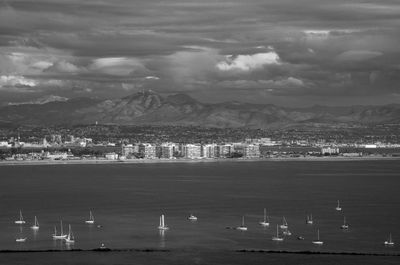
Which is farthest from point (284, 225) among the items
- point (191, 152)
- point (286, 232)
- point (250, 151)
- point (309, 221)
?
point (250, 151)

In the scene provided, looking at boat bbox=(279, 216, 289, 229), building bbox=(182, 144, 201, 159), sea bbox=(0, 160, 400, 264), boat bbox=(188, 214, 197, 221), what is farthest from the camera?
building bbox=(182, 144, 201, 159)

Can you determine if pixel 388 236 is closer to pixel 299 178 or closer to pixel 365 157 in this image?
pixel 299 178

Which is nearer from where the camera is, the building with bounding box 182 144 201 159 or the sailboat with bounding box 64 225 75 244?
the sailboat with bounding box 64 225 75 244

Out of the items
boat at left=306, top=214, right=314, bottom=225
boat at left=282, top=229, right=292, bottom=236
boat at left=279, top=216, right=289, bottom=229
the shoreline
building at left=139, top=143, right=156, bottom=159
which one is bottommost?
boat at left=282, top=229, right=292, bottom=236

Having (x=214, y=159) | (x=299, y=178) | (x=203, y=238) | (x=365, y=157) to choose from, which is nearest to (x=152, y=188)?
(x=299, y=178)

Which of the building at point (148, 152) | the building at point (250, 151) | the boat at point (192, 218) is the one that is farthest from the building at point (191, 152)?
the boat at point (192, 218)

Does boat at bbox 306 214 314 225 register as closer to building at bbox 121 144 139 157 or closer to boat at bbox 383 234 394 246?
boat at bbox 383 234 394 246

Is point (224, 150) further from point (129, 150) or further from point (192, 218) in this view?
point (192, 218)

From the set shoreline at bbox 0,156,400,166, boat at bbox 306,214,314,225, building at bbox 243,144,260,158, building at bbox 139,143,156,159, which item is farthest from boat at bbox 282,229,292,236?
building at bbox 243,144,260,158
